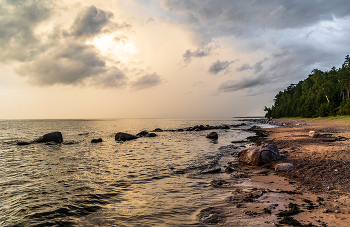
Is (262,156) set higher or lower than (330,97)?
lower

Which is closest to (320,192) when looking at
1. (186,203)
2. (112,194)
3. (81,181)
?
(186,203)

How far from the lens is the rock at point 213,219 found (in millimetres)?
4792

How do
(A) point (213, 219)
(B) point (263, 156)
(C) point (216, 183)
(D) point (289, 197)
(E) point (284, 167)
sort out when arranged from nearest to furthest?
1. (A) point (213, 219)
2. (D) point (289, 197)
3. (C) point (216, 183)
4. (E) point (284, 167)
5. (B) point (263, 156)

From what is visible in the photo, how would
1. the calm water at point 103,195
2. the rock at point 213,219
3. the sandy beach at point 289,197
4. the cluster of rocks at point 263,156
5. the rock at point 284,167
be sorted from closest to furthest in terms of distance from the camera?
the sandy beach at point 289,197, the rock at point 213,219, the calm water at point 103,195, the rock at point 284,167, the cluster of rocks at point 263,156

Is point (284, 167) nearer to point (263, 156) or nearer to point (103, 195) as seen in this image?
point (263, 156)

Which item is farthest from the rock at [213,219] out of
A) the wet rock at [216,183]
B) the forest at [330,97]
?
the forest at [330,97]

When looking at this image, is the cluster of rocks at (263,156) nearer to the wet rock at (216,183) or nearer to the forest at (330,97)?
the wet rock at (216,183)

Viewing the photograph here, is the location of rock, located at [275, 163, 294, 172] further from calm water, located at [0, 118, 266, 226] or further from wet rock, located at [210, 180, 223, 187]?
calm water, located at [0, 118, 266, 226]

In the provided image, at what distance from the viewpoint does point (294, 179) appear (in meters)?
7.86

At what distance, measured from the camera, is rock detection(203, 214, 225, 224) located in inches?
189

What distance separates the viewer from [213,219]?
4.88m

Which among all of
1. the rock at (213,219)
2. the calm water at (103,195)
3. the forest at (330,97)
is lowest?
the calm water at (103,195)

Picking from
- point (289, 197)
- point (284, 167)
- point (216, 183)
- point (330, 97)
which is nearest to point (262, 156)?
point (284, 167)

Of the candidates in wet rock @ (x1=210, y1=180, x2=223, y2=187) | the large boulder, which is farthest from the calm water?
the large boulder
